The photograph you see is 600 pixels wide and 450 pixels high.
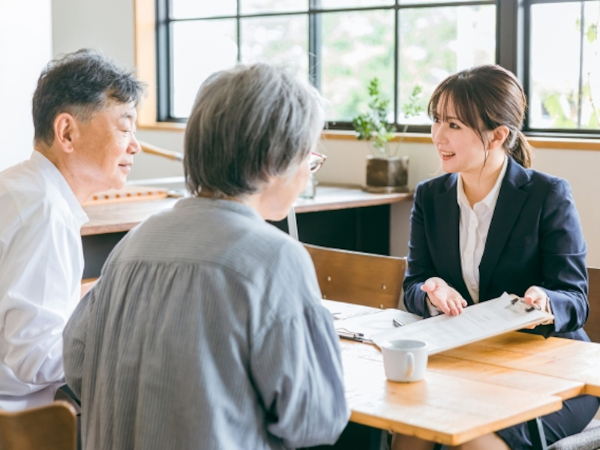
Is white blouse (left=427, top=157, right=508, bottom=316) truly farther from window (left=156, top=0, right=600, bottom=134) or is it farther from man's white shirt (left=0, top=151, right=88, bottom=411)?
window (left=156, top=0, right=600, bottom=134)

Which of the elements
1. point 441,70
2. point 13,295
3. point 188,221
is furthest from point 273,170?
point 441,70

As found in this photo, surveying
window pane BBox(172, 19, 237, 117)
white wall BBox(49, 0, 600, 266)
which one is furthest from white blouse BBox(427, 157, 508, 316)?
window pane BBox(172, 19, 237, 117)

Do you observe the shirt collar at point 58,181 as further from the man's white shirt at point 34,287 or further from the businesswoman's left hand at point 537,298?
the businesswoman's left hand at point 537,298

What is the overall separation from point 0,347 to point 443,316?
3.14 feet

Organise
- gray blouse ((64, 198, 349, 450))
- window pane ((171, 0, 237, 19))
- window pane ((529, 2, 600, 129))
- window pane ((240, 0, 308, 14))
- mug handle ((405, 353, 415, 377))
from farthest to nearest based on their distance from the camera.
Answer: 1. window pane ((171, 0, 237, 19))
2. window pane ((240, 0, 308, 14))
3. window pane ((529, 2, 600, 129))
4. mug handle ((405, 353, 415, 377))
5. gray blouse ((64, 198, 349, 450))

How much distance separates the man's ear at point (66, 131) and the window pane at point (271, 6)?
2934 millimetres

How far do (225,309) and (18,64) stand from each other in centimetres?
356

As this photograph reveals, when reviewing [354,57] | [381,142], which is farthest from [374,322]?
[354,57]

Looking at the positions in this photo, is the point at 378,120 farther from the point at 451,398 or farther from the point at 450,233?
the point at 451,398

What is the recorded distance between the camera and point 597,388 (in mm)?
1560

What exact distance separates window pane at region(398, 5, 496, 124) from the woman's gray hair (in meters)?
2.86

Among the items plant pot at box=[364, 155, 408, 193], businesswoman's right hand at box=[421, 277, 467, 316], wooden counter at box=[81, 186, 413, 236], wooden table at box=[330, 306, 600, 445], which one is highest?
plant pot at box=[364, 155, 408, 193]

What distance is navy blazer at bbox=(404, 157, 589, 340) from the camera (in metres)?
2.02

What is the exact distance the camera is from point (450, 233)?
2184 mm
